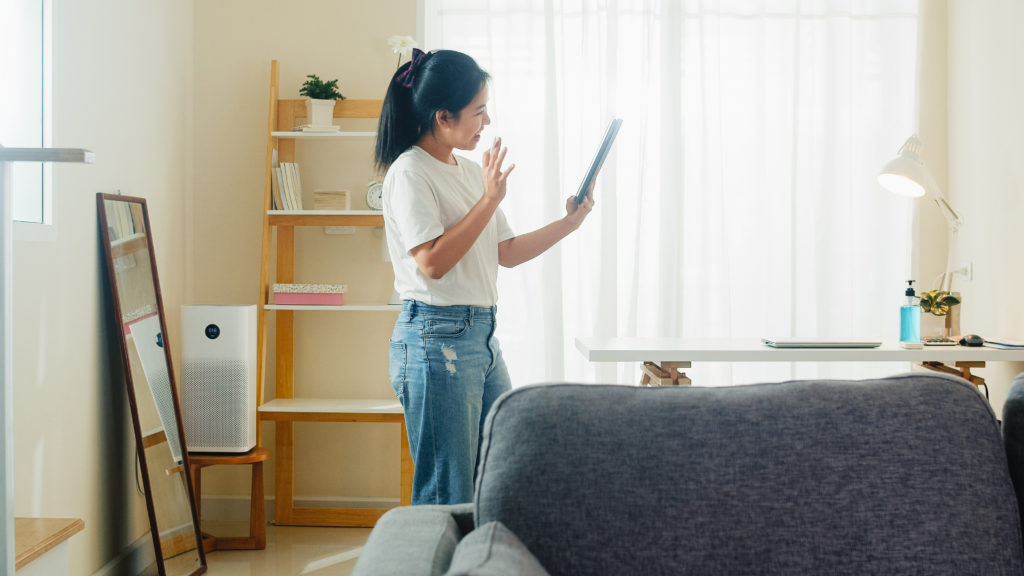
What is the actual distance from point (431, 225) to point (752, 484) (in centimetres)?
104

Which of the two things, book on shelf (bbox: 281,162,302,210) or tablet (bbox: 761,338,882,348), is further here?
book on shelf (bbox: 281,162,302,210)

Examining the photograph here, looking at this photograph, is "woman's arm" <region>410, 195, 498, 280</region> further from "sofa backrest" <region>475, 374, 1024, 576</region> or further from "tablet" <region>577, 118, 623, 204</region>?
"sofa backrest" <region>475, 374, 1024, 576</region>

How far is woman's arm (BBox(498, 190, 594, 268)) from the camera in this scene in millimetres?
2332

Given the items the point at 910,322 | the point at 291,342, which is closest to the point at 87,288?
the point at 291,342

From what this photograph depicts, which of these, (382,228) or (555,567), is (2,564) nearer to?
(555,567)

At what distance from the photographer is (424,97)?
204 cm

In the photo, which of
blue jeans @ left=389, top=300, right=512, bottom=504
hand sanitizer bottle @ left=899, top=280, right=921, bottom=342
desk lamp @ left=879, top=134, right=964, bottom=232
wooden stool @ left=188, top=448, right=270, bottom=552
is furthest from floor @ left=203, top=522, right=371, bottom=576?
desk lamp @ left=879, top=134, right=964, bottom=232

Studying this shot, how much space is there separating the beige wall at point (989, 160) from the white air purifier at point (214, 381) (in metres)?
2.74

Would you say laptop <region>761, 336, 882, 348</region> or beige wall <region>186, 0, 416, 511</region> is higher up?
beige wall <region>186, 0, 416, 511</region>

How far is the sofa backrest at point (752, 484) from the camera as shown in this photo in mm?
1130

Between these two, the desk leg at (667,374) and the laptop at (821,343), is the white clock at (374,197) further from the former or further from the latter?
the laptop at (821,343)

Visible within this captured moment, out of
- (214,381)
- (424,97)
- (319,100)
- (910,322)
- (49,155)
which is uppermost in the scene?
(319,100)

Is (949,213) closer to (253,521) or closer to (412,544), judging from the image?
(412,544)

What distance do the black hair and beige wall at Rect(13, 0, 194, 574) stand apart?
1.06m
